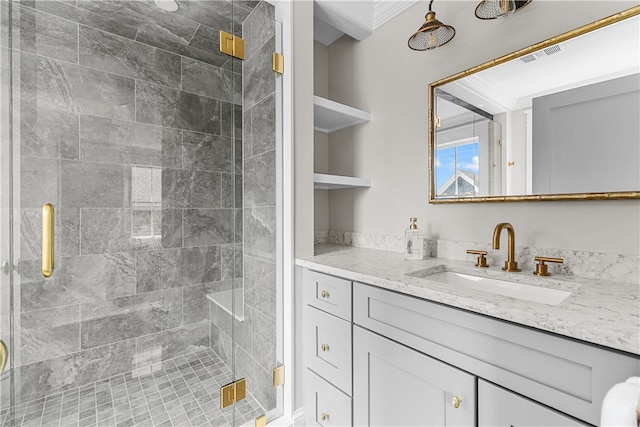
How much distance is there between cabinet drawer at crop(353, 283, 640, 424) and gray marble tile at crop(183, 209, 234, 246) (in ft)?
2.93

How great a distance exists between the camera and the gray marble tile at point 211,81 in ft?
4.66

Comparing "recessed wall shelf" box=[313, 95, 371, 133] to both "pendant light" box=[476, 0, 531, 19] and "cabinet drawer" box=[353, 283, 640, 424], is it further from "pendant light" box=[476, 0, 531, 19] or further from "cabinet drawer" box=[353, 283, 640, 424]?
"cabinet drawer" box=[353, 283, 640, 424]

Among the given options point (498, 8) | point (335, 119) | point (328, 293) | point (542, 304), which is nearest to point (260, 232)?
→ point (328, 293)

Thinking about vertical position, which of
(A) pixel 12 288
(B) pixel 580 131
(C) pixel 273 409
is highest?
(B) pixel 580 131

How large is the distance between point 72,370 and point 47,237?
712 millimetres

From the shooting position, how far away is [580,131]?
3.57 feet

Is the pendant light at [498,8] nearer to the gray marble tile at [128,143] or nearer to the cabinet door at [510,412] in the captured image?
the cabinet door at [510,412]

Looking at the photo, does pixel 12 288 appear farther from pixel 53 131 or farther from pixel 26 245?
pixel 53 131

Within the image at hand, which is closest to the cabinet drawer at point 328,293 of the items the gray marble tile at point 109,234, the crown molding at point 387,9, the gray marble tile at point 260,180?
the gray marble tile at point 260,180

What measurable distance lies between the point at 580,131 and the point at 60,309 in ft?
7.65

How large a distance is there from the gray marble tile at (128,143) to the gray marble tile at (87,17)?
0.43 metres

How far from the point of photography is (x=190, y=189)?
161 centimetres

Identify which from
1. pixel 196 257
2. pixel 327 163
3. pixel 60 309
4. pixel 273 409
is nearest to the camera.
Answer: pixel 60 309

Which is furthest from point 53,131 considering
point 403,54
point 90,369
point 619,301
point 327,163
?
Answer: point 619,301
